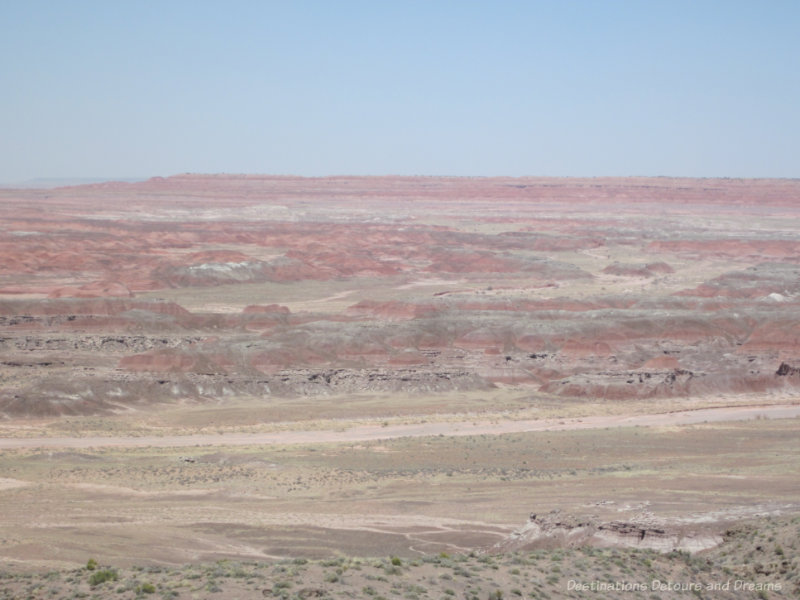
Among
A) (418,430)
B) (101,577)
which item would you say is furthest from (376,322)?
(101,577)

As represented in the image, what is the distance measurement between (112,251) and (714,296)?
7263cm

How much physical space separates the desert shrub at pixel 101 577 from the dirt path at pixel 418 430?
86.2ft

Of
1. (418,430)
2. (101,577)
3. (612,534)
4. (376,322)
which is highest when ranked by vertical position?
(101,577)

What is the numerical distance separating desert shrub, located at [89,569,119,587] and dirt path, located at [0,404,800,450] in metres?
26.3

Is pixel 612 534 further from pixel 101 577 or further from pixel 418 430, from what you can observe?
pixel 418 430

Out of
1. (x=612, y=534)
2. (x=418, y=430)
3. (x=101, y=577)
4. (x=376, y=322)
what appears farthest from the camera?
(x=376, y=322)

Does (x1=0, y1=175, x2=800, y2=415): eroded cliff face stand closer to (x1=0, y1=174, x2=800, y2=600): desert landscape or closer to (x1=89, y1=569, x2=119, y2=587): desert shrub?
(x1=0, y1=174, x2=800, y2=600): desert landscape

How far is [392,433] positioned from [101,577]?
3051cm

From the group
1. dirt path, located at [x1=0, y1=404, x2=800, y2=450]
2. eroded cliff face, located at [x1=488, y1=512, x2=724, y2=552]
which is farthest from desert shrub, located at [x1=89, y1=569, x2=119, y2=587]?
dirt path, located at [x1=0, y1=404, x2=800, y2=450]

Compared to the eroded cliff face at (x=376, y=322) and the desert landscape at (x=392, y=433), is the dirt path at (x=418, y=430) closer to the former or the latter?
the desert landscape at (x=392, y=433)

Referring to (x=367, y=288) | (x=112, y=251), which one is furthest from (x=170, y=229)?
(x=367, y=288)

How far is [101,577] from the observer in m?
16.5

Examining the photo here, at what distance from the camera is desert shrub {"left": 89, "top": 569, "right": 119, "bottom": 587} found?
642 inches

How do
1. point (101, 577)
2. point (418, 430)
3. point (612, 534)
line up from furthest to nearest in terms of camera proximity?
point (418, 430)
point (612, 534)
point (101, 577)
